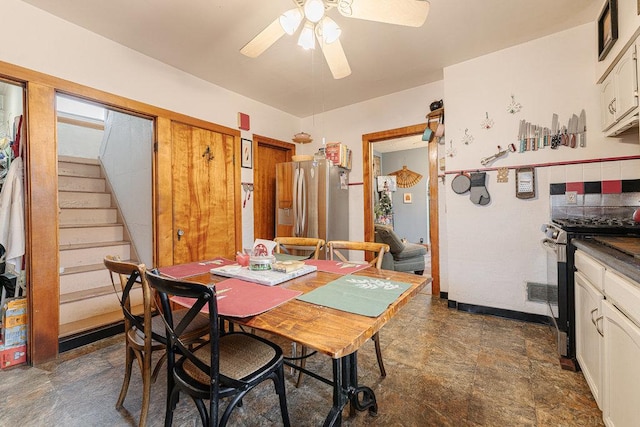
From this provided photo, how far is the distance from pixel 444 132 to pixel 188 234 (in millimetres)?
3037

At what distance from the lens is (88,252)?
3012 mm

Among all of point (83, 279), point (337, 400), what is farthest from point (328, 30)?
point (83, 279)

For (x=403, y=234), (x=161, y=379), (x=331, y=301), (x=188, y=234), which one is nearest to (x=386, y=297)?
(x=331, y=301)

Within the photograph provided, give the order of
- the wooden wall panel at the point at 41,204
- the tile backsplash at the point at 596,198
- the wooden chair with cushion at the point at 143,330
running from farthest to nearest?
the tile backsplash at the point at 596,198 < the wooden wall panel at the point at 41,204 < the wooden chair with cushion at the point at 143,330

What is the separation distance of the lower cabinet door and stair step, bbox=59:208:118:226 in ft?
15.3

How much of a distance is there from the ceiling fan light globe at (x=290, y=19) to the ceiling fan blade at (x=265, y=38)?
0.23 ft

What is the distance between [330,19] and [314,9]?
184 millimetres

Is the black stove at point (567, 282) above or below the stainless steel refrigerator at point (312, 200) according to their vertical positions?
below

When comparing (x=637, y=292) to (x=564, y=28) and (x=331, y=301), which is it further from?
(x=564, y=28)

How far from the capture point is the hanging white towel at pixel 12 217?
196 cm

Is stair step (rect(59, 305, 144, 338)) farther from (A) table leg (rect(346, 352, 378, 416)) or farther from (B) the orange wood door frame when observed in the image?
(B) the orange wood door frame

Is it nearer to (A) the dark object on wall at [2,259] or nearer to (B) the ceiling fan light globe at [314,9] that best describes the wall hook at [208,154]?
(A) the dark object on wall at [2,259]

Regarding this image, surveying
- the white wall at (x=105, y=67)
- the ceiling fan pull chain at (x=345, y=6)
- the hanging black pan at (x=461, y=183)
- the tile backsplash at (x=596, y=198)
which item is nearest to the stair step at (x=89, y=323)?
the white wall at (x=105, y=67)

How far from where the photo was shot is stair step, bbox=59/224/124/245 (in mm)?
3059
